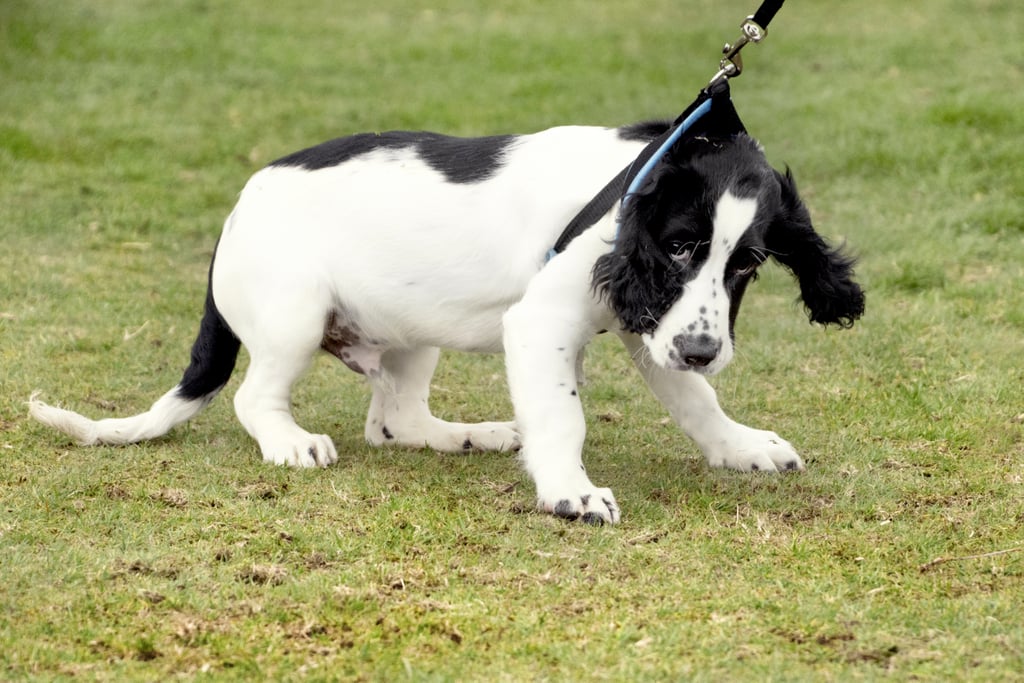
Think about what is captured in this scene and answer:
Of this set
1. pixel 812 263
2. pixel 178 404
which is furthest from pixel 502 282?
pixel 178 404

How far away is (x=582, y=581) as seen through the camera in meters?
3.92

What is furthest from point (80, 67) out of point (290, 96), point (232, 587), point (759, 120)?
point (232, 587)

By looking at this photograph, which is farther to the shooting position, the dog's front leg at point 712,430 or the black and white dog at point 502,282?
the dog's front leg at point 712,430

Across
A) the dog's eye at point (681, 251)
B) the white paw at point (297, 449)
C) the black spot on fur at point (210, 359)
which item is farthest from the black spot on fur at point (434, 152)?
the white paw at point (297, 449)

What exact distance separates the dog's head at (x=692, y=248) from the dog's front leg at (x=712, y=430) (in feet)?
2.32

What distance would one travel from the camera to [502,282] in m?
4.93

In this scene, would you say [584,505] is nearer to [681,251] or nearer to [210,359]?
[681,251]

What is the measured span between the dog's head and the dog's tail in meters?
1.82

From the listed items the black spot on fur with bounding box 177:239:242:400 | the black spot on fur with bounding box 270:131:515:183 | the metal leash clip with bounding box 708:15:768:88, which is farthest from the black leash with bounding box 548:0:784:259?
the black spot on fur with bounding box 177:239:242:400

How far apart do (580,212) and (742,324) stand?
9.82ft

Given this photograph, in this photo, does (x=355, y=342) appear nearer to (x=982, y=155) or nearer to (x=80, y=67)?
(x=982, y=155)

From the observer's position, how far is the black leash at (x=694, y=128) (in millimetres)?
4398

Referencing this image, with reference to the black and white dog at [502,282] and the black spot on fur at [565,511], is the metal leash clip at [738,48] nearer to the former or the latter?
the black and white dog at [502,282]

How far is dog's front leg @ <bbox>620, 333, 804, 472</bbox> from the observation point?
505 centimetres
